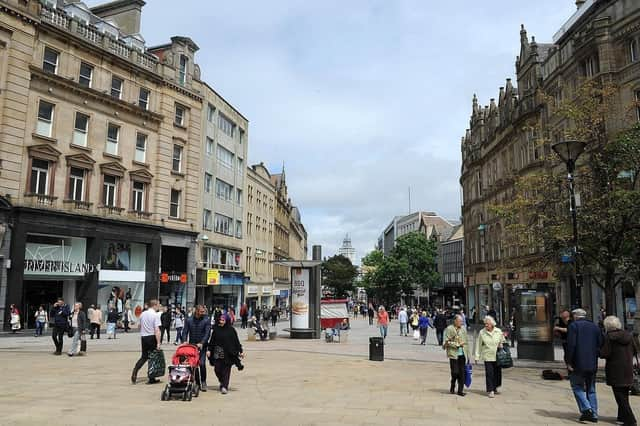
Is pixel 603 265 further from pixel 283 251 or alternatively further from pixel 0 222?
pixel 283 251

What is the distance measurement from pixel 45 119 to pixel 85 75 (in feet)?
13.9

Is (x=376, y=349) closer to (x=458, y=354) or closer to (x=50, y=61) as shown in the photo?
(x=458, y=354)

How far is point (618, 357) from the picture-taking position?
28.6 ft

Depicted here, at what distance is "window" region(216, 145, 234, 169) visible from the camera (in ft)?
155

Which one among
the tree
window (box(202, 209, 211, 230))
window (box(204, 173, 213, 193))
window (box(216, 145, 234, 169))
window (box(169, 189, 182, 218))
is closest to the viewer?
window (box(169, 189, 182, 218))

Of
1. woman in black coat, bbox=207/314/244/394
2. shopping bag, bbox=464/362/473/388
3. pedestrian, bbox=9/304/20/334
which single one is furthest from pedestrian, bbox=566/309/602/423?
pedestrian, bbox=9/304/20/334

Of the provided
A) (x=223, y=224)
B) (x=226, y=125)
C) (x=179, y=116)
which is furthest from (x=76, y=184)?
(x=226, y=125)

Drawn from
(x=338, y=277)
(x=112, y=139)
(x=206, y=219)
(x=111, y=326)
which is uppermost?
(x=112, y=139)

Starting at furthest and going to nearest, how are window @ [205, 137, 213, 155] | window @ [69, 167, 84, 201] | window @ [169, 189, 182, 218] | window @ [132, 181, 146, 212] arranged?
window @ [205, 137, 213, 155] < window @ [169, 189, 182, 218] < window @ [132, 181, 146, 212] < window @ [69, 167, 84, 201]

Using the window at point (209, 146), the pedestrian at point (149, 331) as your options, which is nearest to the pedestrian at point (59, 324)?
the pedestrian at point (149, 331)

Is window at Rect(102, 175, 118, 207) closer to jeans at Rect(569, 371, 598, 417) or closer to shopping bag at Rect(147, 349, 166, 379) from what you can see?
A: shopping bag at Rect(147, 349, 166, 379)

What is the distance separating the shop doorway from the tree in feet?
262

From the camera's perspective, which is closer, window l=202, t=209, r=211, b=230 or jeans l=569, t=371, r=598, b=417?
jeans l=569, t=371, r=598, b=417

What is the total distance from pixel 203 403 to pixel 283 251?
68.7 m
